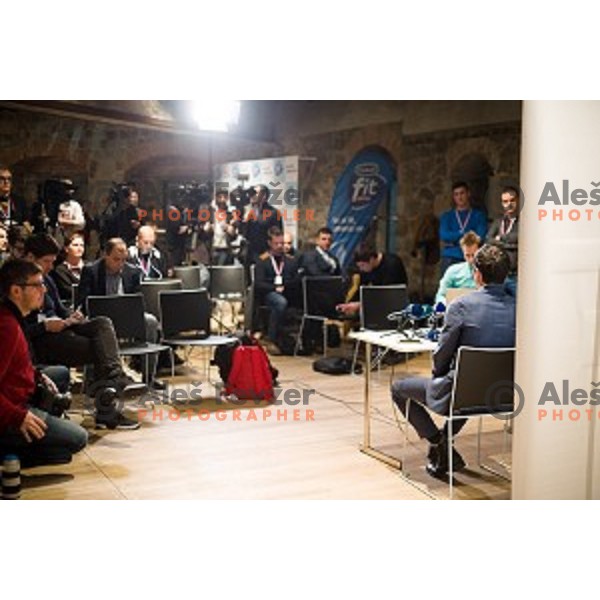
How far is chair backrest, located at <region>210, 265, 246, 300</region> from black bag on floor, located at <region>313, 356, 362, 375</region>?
5.46 ft

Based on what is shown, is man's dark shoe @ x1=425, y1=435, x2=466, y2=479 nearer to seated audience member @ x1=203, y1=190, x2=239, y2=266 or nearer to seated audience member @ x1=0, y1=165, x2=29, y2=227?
seated audience member @ x1=0, y1=165, x2=29, y2=227

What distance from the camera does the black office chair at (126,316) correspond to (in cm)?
545

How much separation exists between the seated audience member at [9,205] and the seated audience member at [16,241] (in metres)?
0.25

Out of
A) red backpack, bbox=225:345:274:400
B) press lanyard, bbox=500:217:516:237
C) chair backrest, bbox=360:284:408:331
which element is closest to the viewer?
red backpack, bbox=225:345:274:400

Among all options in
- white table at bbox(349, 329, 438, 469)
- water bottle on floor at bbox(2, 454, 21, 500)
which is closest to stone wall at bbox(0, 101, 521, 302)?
white table at bbox(349, 329, 438, 469)

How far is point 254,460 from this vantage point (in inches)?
178

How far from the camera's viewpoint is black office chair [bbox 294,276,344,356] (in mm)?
7402

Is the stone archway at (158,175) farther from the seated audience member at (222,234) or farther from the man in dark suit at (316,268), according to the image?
the man in dark suit at (316,268)

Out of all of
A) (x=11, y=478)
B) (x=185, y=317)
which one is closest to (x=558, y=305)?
(x=11, y=478)

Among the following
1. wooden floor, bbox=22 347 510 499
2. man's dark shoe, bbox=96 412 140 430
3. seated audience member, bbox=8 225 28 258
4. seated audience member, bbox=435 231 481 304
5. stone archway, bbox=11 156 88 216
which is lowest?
wooden floor, bbox=22 347 510 499

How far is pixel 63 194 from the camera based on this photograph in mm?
8164

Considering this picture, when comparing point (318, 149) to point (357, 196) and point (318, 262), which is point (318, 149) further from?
point (318, 262)
